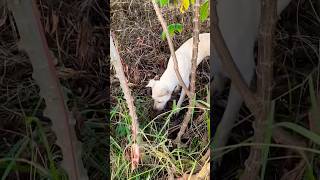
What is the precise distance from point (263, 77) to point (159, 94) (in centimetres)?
17

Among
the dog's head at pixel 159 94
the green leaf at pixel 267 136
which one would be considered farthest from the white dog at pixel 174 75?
the green leaf at pixel 267 136

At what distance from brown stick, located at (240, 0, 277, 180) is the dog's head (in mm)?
150

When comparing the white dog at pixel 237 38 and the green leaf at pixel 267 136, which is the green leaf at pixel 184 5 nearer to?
the white dog at pixel 237 38

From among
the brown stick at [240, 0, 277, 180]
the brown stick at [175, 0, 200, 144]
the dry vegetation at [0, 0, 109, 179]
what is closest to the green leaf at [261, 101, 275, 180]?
the brown stick at [240, 0, 277, 180]

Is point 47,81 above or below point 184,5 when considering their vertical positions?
below

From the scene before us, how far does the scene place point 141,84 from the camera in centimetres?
91

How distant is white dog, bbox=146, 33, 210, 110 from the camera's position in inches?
35.3

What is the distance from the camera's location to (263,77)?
869 millimetres

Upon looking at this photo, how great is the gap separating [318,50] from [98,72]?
14.6 inches

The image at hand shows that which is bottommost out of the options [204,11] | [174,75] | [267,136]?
[267,136]

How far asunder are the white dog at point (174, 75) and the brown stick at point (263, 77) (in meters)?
0.09

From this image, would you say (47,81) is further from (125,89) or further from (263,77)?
(263,77)

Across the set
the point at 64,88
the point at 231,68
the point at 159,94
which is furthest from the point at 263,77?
the point at 64,88

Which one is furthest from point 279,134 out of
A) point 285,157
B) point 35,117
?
point 35,117
